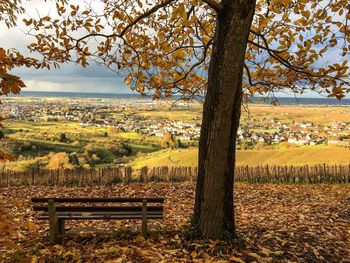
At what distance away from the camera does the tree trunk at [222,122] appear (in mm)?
4943

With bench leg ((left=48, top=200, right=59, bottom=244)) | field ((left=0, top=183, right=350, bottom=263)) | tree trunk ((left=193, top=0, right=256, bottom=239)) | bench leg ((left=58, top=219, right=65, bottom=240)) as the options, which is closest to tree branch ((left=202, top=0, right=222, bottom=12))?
tree trunk ((left=193, top=0, right=256, bottom=239))

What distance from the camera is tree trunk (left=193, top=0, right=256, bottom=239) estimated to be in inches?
195

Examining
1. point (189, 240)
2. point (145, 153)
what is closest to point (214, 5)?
point (189, 240)

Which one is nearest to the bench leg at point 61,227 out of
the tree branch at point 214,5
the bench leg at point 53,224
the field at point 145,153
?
the bench leg at point 53,224

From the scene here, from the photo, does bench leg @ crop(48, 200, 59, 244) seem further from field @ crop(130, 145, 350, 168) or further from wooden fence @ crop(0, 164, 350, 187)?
field @ crop(130, 145, 350, 168)

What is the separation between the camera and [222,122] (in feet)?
16.6

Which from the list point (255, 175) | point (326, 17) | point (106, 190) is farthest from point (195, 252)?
point (255, 175)

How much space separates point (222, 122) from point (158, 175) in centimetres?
1144

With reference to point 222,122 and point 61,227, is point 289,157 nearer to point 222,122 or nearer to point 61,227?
point 222,122

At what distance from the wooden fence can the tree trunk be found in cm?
1038

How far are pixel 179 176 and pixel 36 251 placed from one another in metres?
11.3

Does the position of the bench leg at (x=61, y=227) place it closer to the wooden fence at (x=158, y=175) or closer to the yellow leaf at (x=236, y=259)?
the yellow leaf at (x=236, y=259)

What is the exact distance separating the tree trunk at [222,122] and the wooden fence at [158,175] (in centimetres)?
1038

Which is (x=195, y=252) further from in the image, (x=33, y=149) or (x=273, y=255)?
(x=33, y=149)
